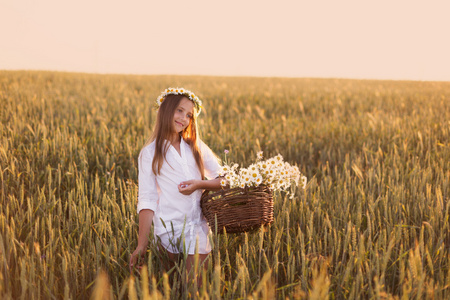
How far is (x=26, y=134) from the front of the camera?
498 centimetres

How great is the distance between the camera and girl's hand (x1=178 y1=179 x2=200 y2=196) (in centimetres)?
220

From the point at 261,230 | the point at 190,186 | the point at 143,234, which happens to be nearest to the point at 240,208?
the point at 261,230

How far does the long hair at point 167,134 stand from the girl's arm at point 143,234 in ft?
0.81

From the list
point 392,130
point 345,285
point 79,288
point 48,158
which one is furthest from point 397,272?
point 392,130

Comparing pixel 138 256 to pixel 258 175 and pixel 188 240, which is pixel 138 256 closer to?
pixel 188 240

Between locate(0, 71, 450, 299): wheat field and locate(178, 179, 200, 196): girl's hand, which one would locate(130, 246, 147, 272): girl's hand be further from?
locate(178, 179, 200, 196): girl's hand

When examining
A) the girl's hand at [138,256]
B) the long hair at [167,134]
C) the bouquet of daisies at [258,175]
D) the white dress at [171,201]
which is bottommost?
the girl's hand at [138,256]

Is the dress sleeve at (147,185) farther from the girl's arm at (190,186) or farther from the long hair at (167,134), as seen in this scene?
the girl's arm at (190,186)

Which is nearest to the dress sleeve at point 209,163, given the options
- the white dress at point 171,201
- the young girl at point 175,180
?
the young girl at point 175,180

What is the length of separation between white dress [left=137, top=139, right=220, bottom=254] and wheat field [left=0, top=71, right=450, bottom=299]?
0.15m

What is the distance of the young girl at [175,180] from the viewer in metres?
2.26

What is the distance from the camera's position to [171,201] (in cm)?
236

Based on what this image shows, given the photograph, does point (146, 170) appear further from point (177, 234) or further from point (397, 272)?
point (397, 272)

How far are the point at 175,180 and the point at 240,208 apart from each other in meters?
0.47
